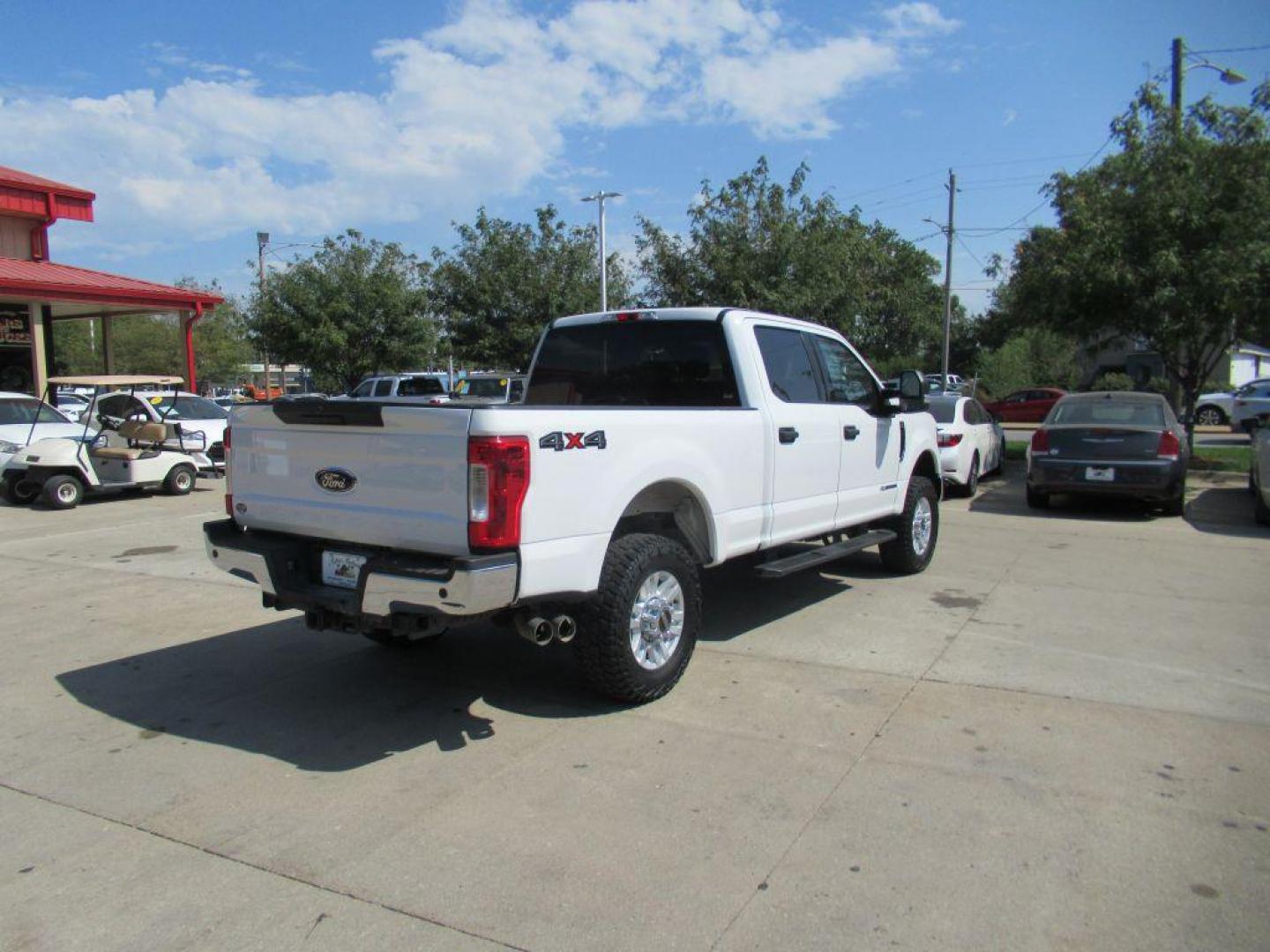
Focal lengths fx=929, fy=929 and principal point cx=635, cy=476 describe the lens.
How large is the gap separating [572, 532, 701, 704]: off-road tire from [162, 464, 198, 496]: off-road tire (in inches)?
450

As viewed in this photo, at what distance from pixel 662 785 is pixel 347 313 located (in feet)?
82.0

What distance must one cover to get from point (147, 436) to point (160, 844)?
37.5 ft

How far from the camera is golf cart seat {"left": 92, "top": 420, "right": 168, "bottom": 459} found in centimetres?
1327

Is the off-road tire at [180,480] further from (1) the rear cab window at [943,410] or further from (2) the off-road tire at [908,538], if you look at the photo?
(1) the rear cab window at [943,410]

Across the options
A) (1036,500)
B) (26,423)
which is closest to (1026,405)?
(1036,500)

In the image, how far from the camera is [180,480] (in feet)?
46.3

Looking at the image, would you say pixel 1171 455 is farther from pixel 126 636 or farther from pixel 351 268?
pixel 351 268

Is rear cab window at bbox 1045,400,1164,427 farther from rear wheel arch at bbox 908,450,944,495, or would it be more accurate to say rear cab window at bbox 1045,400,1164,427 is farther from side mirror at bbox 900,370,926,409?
side mirror at bbox 900,370,926,409

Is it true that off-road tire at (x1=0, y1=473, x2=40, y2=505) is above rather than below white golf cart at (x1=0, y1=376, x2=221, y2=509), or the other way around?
below

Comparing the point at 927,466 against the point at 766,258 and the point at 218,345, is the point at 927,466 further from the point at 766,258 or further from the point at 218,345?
the point at 218,345

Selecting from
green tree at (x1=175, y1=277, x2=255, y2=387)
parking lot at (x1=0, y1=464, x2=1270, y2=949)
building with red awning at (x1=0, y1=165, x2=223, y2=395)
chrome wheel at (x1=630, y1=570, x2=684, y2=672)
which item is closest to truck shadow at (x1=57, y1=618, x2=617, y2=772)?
parking lot at (x1=0, y1=464, x2=1270, y2=949)

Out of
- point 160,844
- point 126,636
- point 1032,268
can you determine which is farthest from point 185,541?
point 1032,268

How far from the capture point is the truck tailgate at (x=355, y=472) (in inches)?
158

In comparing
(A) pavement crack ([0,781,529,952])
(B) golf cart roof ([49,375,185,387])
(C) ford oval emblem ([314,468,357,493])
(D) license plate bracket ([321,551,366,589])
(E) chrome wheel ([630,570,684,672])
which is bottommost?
(A) pavement crack ([0,781,529,952])
